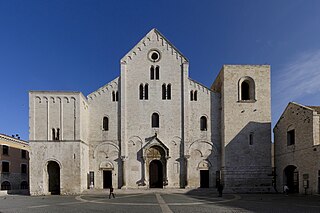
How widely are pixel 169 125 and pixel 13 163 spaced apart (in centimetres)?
2640

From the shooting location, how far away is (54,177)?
34.2m

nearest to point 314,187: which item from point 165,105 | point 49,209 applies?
point 165,105

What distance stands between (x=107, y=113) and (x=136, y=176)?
8.19 meters

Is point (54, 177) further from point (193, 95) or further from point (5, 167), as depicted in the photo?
point (193, 95)

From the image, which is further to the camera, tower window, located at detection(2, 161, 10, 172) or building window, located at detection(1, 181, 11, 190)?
tower window, located at detection(2, 161, 10, 172)

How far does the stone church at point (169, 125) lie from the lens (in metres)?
34.2

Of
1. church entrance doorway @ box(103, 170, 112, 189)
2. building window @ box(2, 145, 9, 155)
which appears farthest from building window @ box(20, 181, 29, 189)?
church entrance doorway @ box(103, 170, 112, 189)

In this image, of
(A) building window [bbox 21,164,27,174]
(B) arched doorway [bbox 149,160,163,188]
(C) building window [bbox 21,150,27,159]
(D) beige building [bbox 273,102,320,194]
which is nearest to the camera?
(D) beige building [bbox 273,102,320,194]

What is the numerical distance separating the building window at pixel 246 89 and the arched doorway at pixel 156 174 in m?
12.9

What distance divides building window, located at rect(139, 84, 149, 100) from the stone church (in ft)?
0.39

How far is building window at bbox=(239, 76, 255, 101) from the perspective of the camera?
35188 millimetres

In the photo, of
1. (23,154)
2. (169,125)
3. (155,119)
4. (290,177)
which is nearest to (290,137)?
(290,177)

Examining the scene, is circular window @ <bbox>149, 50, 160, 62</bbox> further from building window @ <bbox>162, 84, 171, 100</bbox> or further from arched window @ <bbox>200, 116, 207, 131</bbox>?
arched window @ <bbox>200, 116, 207, 131</bbox>

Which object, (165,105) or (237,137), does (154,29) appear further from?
(237,137)
